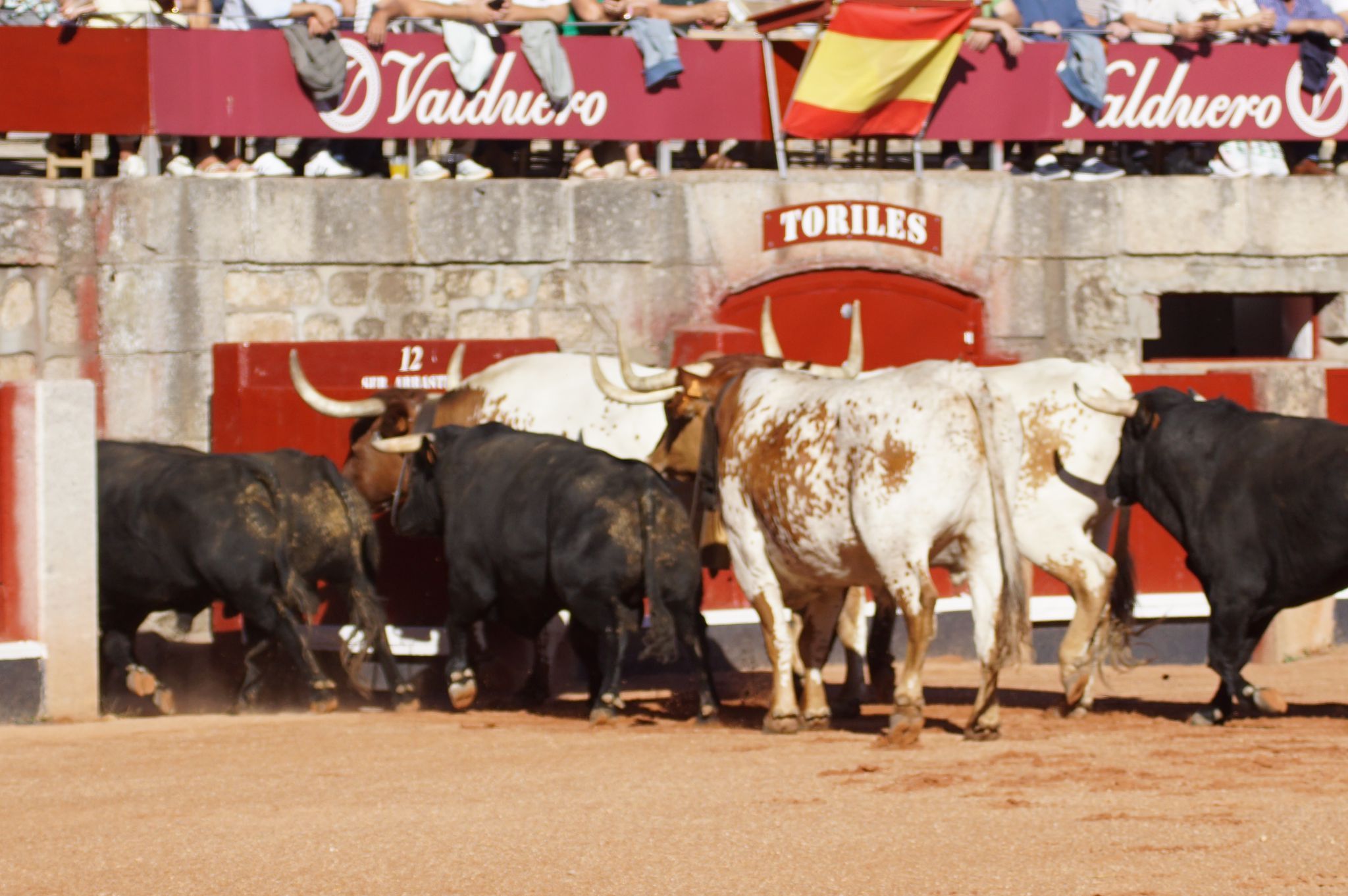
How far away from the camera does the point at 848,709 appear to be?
10859 millimetres

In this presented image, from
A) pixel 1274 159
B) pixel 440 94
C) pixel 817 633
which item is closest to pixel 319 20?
pixel 440 94

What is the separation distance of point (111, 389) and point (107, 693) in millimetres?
2935

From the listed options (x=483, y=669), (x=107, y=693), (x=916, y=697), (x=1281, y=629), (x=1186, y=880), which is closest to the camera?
(x=1186, y=880)

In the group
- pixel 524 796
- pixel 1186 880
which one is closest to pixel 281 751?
pixel 524 796

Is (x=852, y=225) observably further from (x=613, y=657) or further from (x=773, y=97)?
(x=613, y=657)

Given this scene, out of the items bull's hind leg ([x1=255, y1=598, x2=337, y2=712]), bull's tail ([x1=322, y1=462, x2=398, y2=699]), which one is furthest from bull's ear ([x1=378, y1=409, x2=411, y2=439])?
bull's hind leg ([x1=255, y1=598, x2=337, y2=712])

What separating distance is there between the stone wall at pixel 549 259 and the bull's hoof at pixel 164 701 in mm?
2806

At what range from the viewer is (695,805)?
7879 millimetres

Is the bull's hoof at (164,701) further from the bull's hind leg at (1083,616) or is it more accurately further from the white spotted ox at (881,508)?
the bull's hind leg at (1083,616)

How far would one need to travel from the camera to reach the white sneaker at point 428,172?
1447cm

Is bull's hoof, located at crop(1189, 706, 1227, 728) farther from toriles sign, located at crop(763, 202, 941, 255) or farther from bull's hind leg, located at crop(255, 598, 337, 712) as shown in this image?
toriles sign, located at crop(763, 202, 941, 255)

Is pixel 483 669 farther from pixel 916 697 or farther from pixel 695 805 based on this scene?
pixel 695 805

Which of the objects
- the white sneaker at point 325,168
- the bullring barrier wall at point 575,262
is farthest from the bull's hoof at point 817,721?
the white sneaker at point 325,168

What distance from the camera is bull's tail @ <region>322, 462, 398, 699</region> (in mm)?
11523
